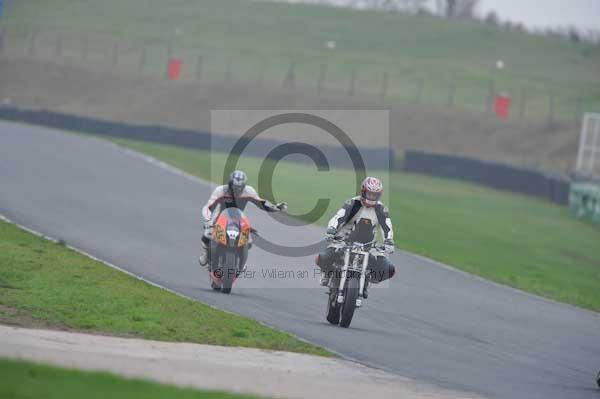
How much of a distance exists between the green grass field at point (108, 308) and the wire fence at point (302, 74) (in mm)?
47207

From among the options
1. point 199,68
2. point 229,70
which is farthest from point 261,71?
point 199,68

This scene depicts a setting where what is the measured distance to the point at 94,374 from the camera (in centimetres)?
876

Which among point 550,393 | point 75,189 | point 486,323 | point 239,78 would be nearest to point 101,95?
point 239,78

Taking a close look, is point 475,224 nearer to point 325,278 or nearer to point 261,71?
point 325,278

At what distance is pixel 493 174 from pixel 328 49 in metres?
36.1

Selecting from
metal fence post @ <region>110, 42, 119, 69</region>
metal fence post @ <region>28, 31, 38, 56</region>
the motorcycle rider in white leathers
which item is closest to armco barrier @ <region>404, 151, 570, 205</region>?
the motorcycle rider in white leathers

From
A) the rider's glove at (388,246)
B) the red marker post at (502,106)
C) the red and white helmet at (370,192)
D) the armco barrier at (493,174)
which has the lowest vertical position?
the armco barrier at (493,174)

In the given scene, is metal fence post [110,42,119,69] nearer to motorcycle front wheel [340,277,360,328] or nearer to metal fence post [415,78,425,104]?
metal fence post [415,78,425,104]

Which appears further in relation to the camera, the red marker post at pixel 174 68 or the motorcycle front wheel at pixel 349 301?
the red marker post at pixel 174 68

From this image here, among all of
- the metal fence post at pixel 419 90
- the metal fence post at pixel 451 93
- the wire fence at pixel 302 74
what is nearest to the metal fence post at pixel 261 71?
the wire fence at pixel 302 74

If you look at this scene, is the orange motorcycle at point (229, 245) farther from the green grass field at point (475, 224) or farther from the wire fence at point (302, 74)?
the wire fence at point (302, 74)

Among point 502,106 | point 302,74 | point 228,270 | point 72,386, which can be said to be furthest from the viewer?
point 302,74

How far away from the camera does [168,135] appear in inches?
1853

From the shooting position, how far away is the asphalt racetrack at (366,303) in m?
12.5
